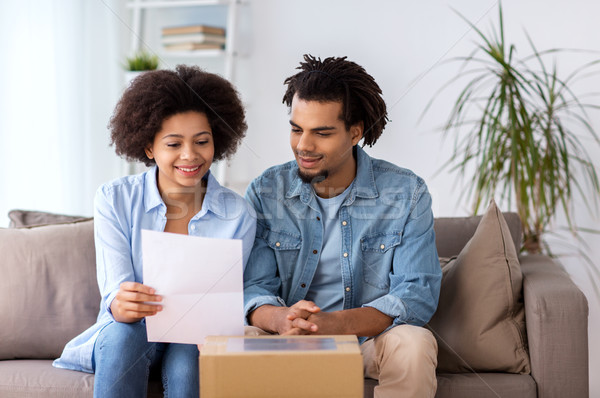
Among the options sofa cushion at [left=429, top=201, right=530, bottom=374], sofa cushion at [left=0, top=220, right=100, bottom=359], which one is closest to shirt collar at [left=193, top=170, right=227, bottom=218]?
sofa cushion at [left=0, top=220, right=100, bottom=359]

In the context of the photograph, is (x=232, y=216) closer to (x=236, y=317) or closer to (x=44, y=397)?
(x=236, y=317)

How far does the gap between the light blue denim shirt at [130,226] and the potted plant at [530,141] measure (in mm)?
1202

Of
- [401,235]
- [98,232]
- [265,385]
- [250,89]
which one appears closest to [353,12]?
[250,89]

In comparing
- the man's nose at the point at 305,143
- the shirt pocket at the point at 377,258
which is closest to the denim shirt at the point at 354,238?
the shirt pocket at the point at 377,258

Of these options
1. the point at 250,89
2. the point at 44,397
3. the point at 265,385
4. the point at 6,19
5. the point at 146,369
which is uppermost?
the point at 6,19

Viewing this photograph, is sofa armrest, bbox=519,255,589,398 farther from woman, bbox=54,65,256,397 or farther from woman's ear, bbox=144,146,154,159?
woman's ear, bbox=144,146,154,159

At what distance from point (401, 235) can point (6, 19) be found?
2.11m

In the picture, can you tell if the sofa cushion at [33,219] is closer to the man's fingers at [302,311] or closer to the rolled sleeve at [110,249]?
the rolled sleeve at [110,249]

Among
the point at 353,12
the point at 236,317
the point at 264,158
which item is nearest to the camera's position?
the point at 236,317

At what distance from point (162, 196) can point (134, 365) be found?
1.58 ft

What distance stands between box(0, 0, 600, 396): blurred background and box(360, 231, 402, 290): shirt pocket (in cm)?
92

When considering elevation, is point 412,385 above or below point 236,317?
below

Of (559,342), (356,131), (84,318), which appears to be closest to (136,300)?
(84,318)

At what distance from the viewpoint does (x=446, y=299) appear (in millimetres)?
1929
